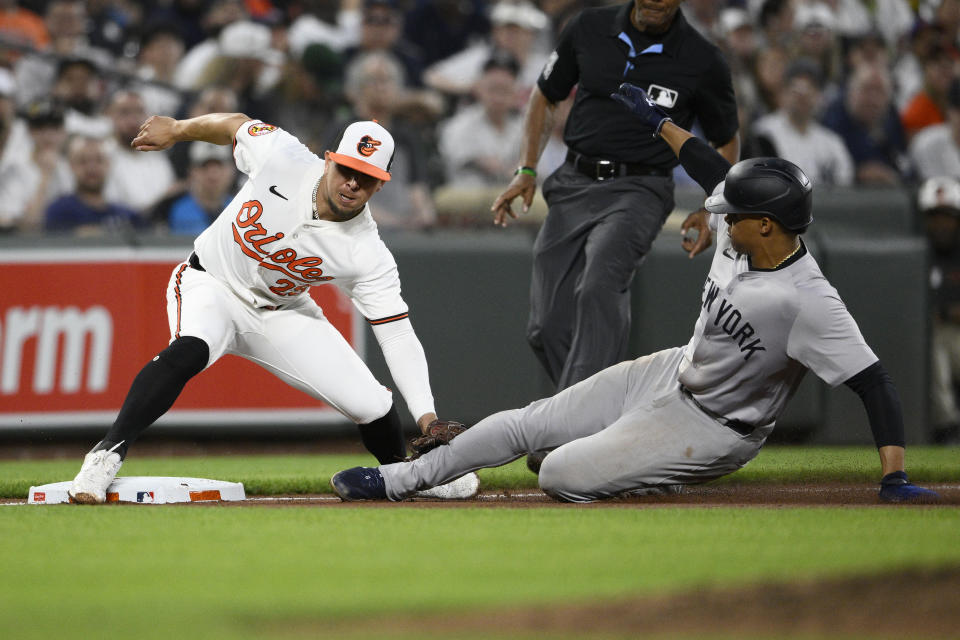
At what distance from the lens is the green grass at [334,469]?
6.75 m

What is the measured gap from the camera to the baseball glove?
548 cm

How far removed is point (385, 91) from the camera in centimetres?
1020

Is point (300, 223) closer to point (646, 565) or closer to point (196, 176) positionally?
point (646, 565)

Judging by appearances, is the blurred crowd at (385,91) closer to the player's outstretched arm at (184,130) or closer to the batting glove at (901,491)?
the player's outstretched arm at (184,130)

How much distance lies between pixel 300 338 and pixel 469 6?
7912 millimetres

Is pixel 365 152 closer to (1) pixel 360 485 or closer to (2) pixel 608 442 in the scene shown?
(1) pixel 360 485

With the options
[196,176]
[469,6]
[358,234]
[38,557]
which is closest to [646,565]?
[38,557]

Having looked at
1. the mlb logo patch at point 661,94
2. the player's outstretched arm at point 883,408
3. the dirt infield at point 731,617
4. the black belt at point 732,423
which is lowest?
the dirt infield at point 731,617

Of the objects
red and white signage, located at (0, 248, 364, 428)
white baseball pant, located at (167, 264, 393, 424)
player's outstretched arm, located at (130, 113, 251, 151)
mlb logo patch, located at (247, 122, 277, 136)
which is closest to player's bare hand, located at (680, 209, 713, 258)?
white baseball pant, located at (167, 264, 393, 424)

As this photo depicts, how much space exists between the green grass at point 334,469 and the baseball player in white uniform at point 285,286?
883mm

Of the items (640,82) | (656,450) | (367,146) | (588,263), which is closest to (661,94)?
(640,82)

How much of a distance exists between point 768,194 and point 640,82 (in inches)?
62.0

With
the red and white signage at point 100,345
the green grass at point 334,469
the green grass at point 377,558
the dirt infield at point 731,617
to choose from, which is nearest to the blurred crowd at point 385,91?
the red and white signage at point 100,345

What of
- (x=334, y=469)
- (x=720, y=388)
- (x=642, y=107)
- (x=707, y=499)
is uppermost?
(x=642, y=107)
